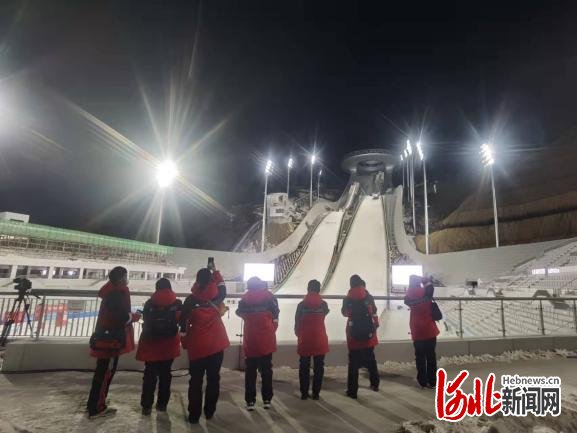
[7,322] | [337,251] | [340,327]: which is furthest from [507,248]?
[7,322]

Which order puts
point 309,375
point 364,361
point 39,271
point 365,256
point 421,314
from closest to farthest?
1. point 309,375
2. point 364,361
3. point 421,314
4. point 39,271
5. point 365,256

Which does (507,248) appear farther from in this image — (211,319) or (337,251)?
(211,319)

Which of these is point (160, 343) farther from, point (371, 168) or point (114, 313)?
point (371, 168)

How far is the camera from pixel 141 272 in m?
27.9

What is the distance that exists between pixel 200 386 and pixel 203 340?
1.75 feet

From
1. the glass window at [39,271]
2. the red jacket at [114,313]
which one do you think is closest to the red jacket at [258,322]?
the red jacket at [114,313]

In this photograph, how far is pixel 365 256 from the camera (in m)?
26.9

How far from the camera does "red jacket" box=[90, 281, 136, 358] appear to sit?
3.96m

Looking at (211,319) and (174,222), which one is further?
(174,222)

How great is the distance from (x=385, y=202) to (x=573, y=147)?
27.8 m

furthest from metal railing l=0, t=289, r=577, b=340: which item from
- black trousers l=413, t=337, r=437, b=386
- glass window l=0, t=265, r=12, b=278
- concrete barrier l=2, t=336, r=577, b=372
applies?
glass window l=0, t=265, r=12, b=278

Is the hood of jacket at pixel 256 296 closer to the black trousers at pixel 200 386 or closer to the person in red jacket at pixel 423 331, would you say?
the black trousers at pixel 200 386

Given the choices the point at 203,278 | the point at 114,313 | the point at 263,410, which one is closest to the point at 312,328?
the point at 263,410

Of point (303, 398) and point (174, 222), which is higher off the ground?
point (174, 222)
